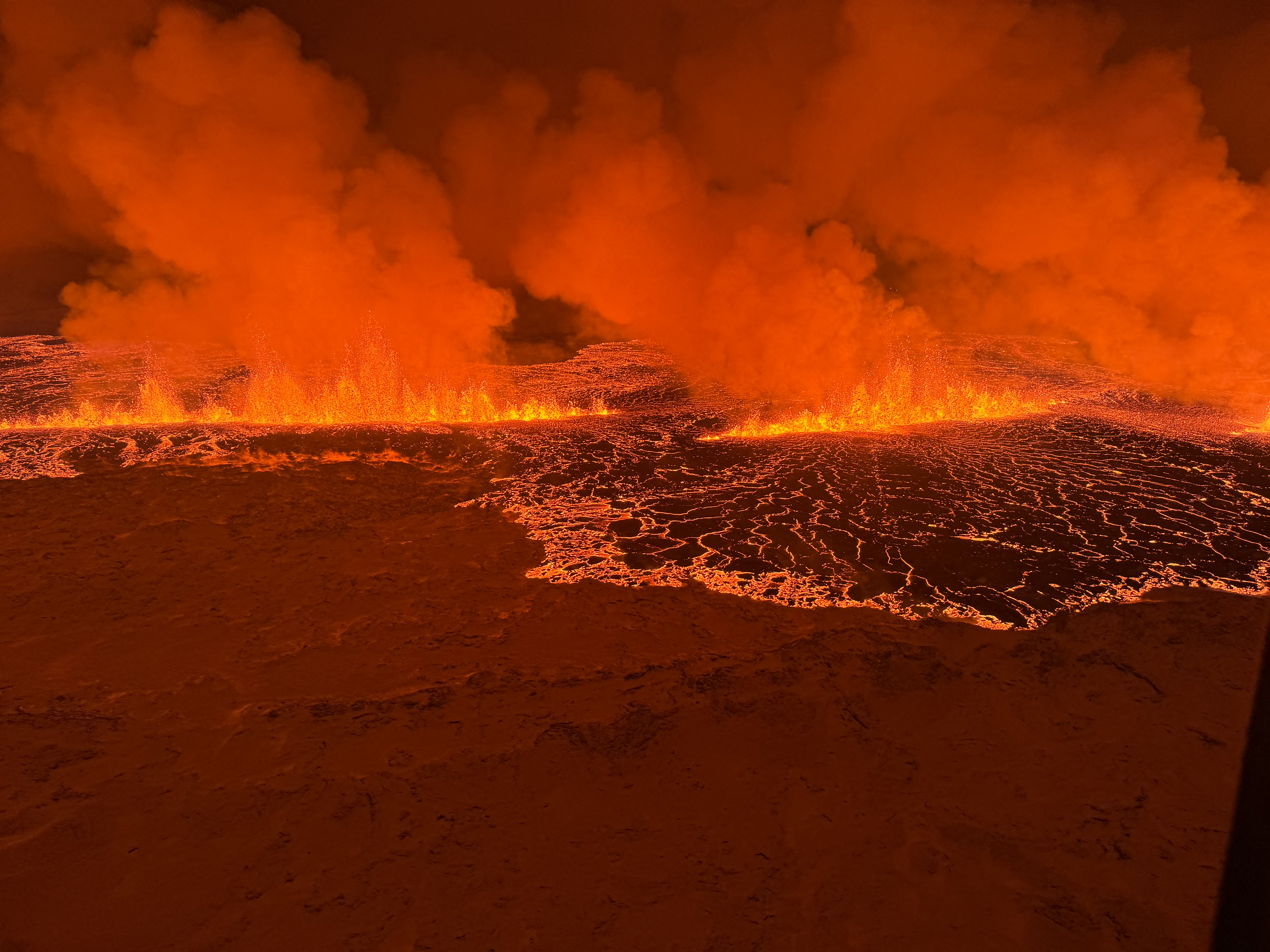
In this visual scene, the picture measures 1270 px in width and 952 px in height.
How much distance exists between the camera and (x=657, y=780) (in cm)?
292

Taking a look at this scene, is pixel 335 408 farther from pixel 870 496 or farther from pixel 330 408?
pixel 870 496

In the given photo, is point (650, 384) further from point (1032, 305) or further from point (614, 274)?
point (1032, 305)

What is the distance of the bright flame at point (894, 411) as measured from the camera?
9.55 meters

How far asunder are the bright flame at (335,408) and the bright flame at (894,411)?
8.94 ft

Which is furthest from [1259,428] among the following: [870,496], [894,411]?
[870,496]

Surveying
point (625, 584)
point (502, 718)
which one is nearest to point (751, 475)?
point (625, 584)

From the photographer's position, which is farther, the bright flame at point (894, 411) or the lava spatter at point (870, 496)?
the bright flame at point (894, 411)

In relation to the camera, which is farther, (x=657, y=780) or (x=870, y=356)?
(x=870, y=356)

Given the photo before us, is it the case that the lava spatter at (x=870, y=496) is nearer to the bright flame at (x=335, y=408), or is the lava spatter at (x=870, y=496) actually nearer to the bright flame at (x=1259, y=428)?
the bright flame at (x=1259, y=428)

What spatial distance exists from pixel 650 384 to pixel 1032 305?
9.74 m

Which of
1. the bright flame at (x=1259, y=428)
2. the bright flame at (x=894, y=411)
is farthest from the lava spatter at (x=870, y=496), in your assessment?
the bright flame at (x=894, y=411)

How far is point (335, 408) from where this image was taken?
1002cm

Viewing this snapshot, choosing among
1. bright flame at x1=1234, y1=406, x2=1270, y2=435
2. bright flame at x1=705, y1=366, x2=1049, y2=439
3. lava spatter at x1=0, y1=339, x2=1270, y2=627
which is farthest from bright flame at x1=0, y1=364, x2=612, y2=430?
bright flame at x1=1234, y1=406, x2=1270, y2=435

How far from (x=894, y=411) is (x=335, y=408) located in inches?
327
